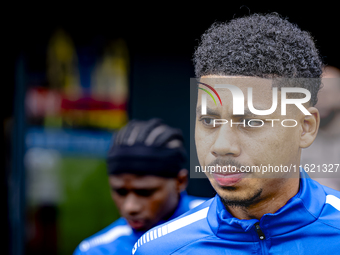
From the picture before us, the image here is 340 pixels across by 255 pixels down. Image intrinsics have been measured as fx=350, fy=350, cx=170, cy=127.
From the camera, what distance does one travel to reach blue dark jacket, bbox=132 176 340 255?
1387mm

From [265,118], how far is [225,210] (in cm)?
47

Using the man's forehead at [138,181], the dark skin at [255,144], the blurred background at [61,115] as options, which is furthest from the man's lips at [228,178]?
the blurred background at [61,115]

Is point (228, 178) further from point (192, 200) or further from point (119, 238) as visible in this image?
point (119, 238)

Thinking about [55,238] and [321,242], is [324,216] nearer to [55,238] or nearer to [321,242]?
[321,242]

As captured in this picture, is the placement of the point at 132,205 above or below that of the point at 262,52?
below

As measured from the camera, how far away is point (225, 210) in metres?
1.52

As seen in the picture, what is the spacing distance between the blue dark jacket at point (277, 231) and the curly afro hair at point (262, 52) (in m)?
0.43

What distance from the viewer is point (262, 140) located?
51.0 inches

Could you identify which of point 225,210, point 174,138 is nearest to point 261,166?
point 225,210

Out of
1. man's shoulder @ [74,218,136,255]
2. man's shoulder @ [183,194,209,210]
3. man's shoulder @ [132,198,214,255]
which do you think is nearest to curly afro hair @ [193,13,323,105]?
man's shoulder @ [132,198,214,255]

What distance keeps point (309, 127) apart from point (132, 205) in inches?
51.0

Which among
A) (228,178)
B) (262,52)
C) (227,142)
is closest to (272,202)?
(228,178)

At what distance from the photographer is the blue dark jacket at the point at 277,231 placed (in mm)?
1387

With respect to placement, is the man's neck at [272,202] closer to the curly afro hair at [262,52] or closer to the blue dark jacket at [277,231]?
the blue dark jacket at [277,231]
